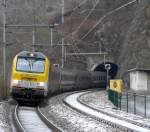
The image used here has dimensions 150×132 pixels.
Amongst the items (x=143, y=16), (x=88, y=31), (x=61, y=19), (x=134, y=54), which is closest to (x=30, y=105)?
(x=134, y=54)

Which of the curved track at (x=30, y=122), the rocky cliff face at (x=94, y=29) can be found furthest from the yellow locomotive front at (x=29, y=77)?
the rocky cliff face at (x=94, y=29)

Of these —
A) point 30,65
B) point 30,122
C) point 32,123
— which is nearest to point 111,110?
point 30,65

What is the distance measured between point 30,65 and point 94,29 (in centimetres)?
5730

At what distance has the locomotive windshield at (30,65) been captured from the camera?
32906 mm

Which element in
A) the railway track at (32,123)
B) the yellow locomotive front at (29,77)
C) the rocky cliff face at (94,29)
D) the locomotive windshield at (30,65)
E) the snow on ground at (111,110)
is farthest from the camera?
the rocky cliff face at (94,29)

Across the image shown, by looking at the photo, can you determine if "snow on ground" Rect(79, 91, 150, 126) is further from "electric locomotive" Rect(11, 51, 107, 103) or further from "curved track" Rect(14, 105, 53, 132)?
"curved track" Rect(14, 105, 53, 132)

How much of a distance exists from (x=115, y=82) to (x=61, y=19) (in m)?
55.9

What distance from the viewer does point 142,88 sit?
5306 centimetres

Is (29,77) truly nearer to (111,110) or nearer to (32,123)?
(111,110)

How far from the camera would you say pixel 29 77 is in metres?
32.6

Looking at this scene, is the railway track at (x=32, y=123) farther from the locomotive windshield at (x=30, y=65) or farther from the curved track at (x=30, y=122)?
the locomotive windshield at (x=30, y=65)

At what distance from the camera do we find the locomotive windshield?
108ft

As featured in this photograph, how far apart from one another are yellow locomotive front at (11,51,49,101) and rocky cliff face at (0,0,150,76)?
28.8 m

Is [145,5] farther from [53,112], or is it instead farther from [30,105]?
[53,112]
